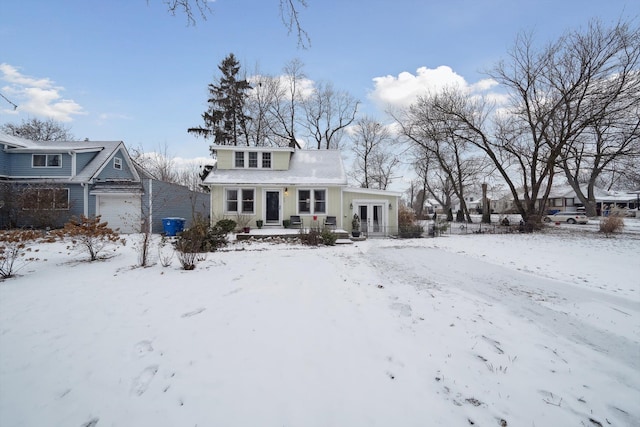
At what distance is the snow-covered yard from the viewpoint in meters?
Result: 2.17

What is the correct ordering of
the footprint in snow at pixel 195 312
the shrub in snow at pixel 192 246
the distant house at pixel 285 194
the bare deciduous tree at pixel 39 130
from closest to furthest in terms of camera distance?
the footprint in snow at pixel 195 312
the shrub in snow at pixel 192 246
the distant house at pixel 285 194
the bare deciduous tree at pixel 39 130

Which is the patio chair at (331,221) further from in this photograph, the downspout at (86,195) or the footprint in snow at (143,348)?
the downspout at (86,195)

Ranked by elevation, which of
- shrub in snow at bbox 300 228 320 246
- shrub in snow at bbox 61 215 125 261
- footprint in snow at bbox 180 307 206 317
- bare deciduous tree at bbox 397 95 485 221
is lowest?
footprint in snow at bbox 180 307 206 317

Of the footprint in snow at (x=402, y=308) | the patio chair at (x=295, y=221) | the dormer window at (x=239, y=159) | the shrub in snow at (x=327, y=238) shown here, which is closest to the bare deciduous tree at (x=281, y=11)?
the footprint in snow at (x=402, y=308)

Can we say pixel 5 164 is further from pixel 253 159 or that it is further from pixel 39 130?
pixel 39 130

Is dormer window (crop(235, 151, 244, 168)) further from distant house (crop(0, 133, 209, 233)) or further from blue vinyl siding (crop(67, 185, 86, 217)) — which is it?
blue vinyl siding (crop(67, 185, 86, 217))

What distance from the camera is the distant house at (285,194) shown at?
48.3 feet

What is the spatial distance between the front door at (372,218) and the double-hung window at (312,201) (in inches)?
93.2

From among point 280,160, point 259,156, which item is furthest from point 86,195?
point 280,160

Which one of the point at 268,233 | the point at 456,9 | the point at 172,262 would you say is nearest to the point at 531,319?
the point at 172,262

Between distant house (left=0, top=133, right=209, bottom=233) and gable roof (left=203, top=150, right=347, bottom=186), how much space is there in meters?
2.23

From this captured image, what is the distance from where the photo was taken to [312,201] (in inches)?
593

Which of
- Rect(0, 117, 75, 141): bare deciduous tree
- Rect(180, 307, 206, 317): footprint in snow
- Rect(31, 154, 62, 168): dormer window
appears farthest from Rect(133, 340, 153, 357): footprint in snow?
Rect(0, 117, 75, 141): bare deciduous tree

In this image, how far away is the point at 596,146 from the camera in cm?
1694
